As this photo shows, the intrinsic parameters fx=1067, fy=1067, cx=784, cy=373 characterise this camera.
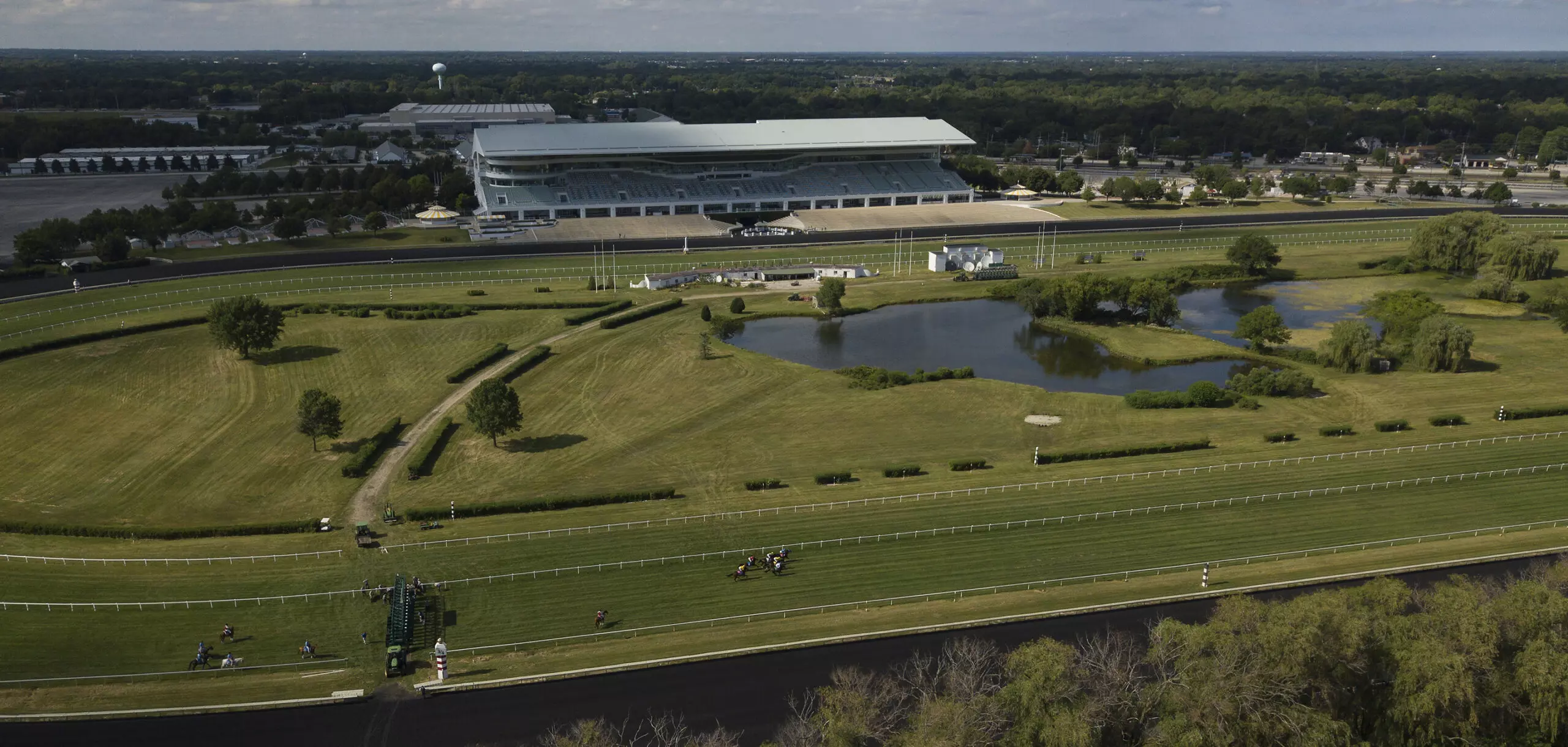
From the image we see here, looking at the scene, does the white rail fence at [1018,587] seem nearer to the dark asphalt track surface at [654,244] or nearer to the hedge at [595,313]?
the hedge at [595,313]

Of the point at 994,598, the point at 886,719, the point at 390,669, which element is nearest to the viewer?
the point at 886,719

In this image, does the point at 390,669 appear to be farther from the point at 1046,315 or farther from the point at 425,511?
the point at 1046,315

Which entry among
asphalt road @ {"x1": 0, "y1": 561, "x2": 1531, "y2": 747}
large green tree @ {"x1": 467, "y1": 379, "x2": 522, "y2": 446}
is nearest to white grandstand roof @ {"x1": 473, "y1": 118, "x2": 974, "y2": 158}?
large green tree @ {"x1": 467, "y1": 379, "x2": 522, "y2": 446}

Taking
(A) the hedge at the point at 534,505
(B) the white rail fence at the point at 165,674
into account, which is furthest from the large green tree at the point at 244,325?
(B) the white rail fence at the point at 165,674

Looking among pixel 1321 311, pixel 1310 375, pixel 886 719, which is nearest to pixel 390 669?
pixel 886 719

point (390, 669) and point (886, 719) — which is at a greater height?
point (886, 719)

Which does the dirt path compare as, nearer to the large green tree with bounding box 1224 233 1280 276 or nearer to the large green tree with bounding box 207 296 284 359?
the large green tree with bounding box 207 296 284 359
